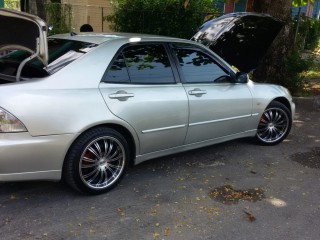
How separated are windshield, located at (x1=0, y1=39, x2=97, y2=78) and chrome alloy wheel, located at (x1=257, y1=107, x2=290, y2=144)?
2797 mm

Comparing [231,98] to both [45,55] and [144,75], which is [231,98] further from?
[45,55]

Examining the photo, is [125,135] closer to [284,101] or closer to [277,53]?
[284,101]

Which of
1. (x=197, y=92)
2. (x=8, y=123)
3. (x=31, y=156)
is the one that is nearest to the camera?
(x=8, y=123)

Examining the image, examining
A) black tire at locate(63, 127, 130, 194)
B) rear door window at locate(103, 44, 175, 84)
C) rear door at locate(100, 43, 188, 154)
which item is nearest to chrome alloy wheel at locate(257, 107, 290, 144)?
rear door at locate(100, 43, 188, 154)

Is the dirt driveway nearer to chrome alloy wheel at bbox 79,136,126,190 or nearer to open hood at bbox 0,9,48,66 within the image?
chrome alloy wheel at bbox 79,136,126,190

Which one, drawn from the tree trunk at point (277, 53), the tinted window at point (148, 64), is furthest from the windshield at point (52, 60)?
the tree trunk at point (277, 53)

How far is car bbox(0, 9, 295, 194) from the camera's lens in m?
3.39

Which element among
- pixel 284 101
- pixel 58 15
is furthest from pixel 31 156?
pixel 58 15

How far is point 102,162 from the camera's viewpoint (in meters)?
3.93

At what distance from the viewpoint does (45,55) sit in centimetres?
357

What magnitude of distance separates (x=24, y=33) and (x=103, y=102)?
104 centimetres

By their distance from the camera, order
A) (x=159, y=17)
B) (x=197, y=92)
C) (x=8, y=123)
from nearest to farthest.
A: (x=8, y=123) → (x=197, y=92) → (x=159, y=17)

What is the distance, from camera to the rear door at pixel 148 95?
3.90 m

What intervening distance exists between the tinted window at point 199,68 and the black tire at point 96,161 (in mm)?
1154
